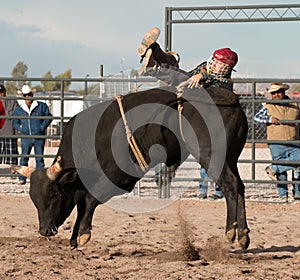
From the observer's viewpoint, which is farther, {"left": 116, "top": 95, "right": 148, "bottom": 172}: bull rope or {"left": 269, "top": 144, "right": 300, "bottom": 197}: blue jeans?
{"left": 269, "top": 144, "right": 300, "bottom": 197}: blue jeans

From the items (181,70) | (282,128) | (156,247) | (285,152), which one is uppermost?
(181,70)

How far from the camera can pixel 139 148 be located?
5750mm

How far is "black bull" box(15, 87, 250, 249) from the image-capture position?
5.69 m

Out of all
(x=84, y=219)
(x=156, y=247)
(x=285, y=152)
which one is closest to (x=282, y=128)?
(x=285, y=152)

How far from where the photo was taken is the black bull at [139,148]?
569cm

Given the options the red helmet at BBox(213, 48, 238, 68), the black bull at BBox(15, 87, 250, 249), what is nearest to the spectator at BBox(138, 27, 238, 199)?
the red helmet at BBox(213, 48, 238, 68)

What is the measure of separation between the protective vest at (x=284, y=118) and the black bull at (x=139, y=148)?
403 centimetres

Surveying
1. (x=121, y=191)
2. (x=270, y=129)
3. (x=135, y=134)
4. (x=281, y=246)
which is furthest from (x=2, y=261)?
(x=270, y=129)

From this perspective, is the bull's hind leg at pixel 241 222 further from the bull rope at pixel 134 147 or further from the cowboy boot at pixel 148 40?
the cowboy boot at pixel 148 40

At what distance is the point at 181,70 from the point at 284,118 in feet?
12.8

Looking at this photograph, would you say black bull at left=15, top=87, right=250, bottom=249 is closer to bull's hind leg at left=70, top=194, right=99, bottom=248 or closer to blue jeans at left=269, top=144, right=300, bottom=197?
bull's hind leg at left=70, top=194, right=99, bottom=248

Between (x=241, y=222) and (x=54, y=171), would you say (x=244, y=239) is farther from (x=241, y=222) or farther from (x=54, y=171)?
(x=54, y=171)

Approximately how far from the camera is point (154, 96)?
5.81 metres

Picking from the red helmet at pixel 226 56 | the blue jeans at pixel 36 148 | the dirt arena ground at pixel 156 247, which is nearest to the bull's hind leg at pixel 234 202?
the dirt arena ground at pixel 156 247
